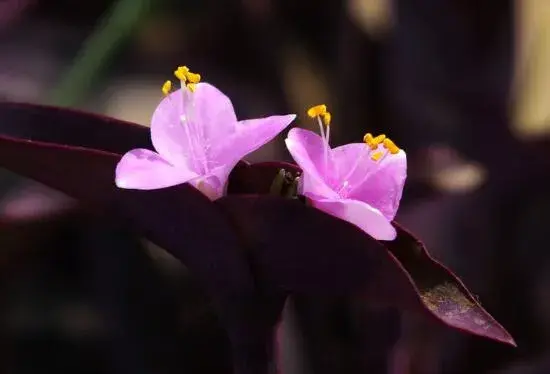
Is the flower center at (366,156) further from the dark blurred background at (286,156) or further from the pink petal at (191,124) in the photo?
the dark blurred background at (286,156)

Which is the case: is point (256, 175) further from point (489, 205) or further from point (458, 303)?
point (489, 205)

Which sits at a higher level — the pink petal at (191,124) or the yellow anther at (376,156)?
the pink petal at (191,124)

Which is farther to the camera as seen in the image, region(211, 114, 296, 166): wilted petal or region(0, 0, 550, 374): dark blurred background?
region(0, 0, 550, 374): dark blurred background

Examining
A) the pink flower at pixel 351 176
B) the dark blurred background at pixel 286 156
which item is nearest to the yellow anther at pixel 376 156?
the pink flower at pixel 351 176

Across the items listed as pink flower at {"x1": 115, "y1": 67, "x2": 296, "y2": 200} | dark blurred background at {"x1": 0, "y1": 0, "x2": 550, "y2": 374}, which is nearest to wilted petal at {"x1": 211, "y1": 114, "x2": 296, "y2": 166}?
pink flower at {"x1": 115, "y1": 67, "x2": 296, "y2": 200}

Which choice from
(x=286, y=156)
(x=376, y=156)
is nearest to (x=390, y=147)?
(x=376, y=156)

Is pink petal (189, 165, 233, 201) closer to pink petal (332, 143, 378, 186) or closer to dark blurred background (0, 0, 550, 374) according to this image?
pink petal (332, 143, 378, 186)
